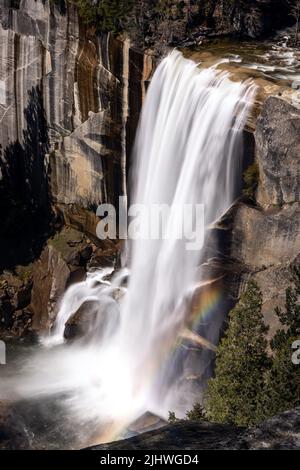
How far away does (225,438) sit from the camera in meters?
9.34

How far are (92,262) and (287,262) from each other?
51.1 ft

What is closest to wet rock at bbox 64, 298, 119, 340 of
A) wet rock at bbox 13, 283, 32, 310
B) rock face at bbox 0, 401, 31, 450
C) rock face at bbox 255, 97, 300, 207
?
wet rock at bbox 13, 283, 32, 310

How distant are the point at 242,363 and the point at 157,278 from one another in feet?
37.6

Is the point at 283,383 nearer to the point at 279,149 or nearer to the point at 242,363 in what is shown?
the point at 242,363

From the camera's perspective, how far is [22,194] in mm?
44656

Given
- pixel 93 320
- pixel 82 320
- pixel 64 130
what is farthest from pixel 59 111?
pixel 93 320

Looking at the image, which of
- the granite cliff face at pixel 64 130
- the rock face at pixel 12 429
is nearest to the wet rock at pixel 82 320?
the granite cliff face at pixel 64 130

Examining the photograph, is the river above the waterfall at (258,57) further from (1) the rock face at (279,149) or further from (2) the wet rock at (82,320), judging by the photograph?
(2) the wet rock at (82,320)

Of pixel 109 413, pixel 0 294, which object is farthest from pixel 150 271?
pixel 0 294

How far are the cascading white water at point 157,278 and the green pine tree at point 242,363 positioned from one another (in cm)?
647

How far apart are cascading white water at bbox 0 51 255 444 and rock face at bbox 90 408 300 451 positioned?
18.1 m

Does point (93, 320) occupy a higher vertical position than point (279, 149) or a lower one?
lower

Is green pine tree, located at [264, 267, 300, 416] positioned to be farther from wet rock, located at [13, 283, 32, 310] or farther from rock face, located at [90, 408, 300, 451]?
wet rock, located at [13, 283, 32, 310]

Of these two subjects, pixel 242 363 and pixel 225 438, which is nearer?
pixel 225 438
